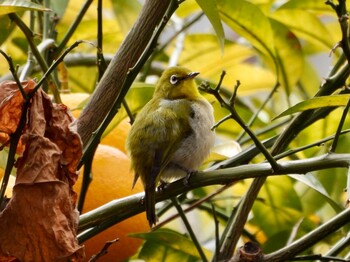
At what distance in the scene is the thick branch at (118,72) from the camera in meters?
1.23

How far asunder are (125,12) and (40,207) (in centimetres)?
89

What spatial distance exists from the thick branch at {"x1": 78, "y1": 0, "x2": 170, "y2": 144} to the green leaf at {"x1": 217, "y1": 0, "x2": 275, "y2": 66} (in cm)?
39

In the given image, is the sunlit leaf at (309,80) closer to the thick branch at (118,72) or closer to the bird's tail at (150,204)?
the bird's tail at (150,204)

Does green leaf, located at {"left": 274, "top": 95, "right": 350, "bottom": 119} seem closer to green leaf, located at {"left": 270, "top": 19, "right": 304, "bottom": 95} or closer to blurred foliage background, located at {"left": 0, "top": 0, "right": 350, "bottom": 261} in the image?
blurred foliage background, located at {"left": 0, "top": 0, "right": 350, "bottom": 261}

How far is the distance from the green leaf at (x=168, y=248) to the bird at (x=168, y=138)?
9cm

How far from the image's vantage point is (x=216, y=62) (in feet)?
6.88

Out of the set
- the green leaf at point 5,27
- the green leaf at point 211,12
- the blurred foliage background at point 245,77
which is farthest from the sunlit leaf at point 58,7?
the green leaf at point 211,12

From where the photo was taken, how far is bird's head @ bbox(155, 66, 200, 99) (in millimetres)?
1823

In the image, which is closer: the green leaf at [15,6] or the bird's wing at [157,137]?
the green leaf at [15,6]

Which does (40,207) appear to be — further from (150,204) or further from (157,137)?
(157,137)

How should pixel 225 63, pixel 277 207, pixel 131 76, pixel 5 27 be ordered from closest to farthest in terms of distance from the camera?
1. pixel 131 76
2. pixel 5 27
3. pixel 277 207
4. pixel 225 63

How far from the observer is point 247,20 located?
1.63 metres

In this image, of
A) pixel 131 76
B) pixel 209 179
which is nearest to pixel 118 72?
pixel 131 76

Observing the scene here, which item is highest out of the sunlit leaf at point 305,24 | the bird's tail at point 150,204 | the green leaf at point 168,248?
the sunlit leaf at point 305,24
